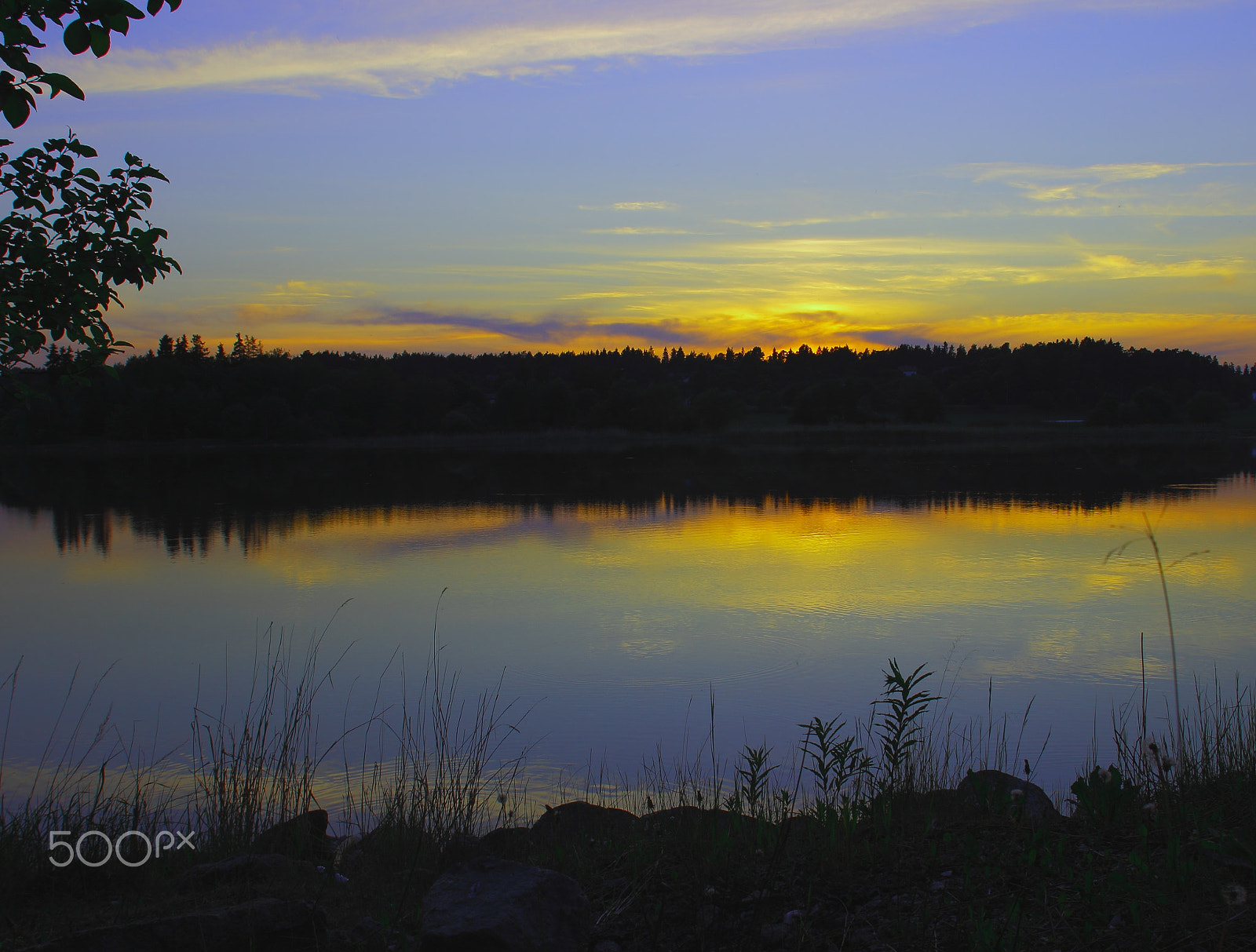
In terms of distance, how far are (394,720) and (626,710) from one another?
1.69 meters

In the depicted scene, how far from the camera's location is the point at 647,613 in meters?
10.6

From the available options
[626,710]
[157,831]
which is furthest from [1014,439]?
[157,831]

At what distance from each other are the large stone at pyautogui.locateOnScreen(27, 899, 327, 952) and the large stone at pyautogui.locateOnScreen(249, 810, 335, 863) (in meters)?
1.28

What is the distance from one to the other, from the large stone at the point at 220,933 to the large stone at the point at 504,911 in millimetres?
362

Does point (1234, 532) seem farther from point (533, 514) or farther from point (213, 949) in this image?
point (213, 949)

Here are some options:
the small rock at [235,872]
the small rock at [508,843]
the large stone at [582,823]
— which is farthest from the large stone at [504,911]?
the large stone at [582,823]

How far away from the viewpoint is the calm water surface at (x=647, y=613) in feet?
24.3

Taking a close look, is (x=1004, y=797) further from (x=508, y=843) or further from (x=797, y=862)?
(x=508, y=843)

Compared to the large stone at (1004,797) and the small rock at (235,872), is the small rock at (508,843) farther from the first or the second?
the large stone at (1004,797)

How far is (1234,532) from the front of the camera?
16.3 metres

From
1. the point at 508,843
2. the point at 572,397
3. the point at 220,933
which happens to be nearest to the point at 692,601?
the point at 508,843

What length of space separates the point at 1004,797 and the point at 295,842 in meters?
2.93

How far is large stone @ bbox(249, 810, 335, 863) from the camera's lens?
164 inches

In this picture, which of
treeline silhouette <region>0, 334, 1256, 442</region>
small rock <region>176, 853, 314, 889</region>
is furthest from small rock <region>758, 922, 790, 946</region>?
treeline silhouette <region>0, 334, 1256, 442</region>
